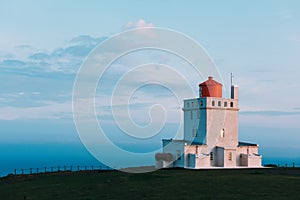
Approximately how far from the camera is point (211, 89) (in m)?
53.8

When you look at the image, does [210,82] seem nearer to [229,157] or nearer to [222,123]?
[222,123]

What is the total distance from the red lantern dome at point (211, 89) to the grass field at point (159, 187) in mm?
13969

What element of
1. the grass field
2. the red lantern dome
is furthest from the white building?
the grass field

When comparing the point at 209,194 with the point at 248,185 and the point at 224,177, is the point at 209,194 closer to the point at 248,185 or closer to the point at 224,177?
the point at 248,185

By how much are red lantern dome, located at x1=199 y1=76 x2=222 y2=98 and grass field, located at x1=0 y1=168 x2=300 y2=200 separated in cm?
1397

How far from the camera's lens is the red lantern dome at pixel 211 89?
53.8 m

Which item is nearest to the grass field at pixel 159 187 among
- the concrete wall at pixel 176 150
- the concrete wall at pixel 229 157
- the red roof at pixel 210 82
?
the concrete wall at pixel 176 150

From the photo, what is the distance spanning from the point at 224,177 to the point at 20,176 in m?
23.3

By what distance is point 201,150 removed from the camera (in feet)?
169

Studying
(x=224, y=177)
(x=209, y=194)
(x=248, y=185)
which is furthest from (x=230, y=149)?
(x=209, y=194)

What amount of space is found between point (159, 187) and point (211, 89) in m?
21.8

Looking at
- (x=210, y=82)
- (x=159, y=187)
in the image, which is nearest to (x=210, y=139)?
(x=210, y=82)

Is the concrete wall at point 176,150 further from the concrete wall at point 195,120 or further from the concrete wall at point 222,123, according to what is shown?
the concrete wall at point 222,123

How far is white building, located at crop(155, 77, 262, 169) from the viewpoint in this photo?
167 feet
